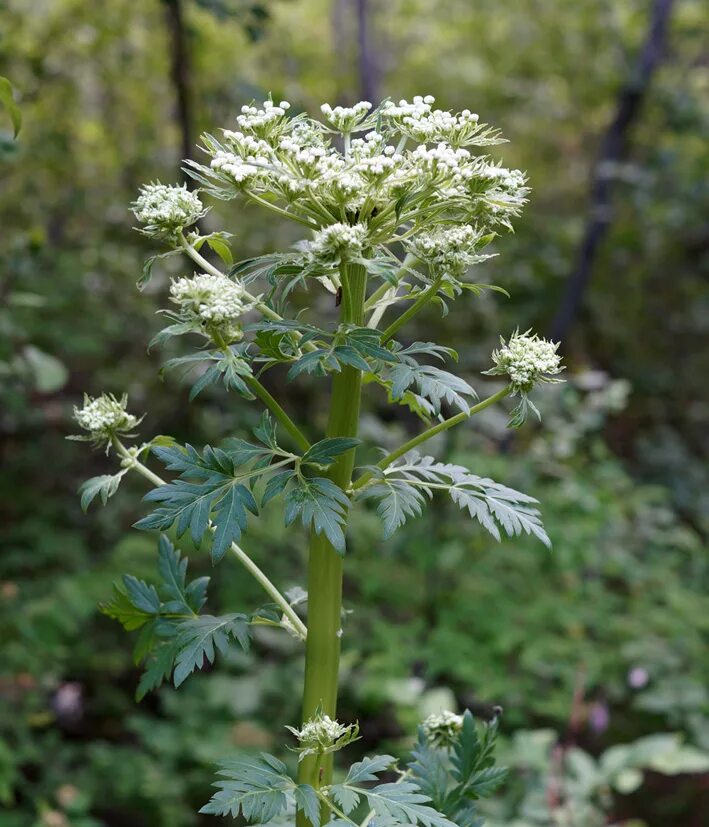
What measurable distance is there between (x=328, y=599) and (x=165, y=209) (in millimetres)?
557

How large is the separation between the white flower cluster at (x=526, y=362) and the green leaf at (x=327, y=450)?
204 millimetres

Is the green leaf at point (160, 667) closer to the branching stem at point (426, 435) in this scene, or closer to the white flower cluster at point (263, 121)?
the branching stem at point (426, 435)

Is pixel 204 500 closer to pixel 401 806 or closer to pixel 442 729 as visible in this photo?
pixel 401 806

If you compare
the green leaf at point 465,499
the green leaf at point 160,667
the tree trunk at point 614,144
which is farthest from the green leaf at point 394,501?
the tree trunk at point 614,144

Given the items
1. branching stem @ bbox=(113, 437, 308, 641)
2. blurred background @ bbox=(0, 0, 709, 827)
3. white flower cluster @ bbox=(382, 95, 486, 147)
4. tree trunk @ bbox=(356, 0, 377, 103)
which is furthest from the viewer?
tree trunk @ bbox=(356, 0, 377, 103)

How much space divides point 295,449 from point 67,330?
1.10 meters

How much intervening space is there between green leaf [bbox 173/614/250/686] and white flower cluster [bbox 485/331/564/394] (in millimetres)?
467

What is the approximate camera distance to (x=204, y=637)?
1067 millimetres

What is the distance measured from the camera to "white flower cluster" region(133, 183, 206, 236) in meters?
1.02

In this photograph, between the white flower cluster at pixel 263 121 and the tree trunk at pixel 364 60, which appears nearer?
the white flower cluster at pixel 263 121

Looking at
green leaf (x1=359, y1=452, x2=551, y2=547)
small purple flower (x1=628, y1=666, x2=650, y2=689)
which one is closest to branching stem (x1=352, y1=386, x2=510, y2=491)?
green leaf (x1=359, y1=452, x2=551, y2=547)

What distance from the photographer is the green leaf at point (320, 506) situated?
962 millimetres

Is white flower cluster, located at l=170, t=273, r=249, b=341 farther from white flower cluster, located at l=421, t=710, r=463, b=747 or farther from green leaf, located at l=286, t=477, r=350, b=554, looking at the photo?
white flower cluster, located at l=421, t=710, r=463, b=747

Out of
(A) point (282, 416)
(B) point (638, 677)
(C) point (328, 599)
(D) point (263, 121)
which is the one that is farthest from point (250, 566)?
(B) point (638, 677)
